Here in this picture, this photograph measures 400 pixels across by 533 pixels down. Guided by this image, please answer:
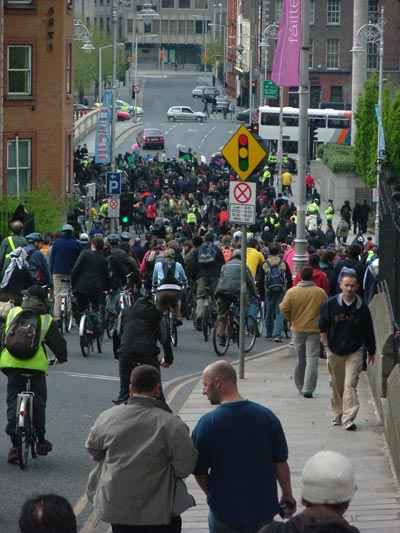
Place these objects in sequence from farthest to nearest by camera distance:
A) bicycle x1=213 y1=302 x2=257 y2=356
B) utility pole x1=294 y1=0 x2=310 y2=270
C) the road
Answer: utility pole x1=294 y1=0 x2=310 y2=270 → bicycle x1=213 y1=302 x2=257 y2=356 → the road

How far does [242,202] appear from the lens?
747 inches

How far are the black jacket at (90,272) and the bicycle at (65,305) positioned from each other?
2206mm

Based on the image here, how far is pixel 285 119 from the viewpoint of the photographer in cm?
10000

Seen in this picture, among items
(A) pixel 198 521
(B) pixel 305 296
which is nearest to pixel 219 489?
(A) pixel 198 521

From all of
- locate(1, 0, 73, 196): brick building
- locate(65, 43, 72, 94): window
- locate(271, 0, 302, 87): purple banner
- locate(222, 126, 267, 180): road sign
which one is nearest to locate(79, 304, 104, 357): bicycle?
locate(222, 126, 267, 180): road sign

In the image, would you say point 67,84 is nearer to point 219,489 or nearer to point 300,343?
point 300,343

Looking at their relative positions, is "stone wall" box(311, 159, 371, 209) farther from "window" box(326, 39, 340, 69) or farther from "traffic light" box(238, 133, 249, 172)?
"window" box(326, 39, 340, 69)

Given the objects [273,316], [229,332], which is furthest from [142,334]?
Answer: [273,316]

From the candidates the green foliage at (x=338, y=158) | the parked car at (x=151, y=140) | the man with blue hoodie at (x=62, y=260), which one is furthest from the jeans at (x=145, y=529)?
the parked car at (x=151, y=140)

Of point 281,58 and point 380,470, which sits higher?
point 281,58

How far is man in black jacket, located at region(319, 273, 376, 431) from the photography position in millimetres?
15477

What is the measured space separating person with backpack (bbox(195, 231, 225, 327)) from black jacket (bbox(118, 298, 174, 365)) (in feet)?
37.1

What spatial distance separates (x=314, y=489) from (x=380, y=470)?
23.3 ft

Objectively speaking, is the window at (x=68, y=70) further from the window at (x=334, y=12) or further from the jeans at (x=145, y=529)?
the window at (x=334, y=12)
